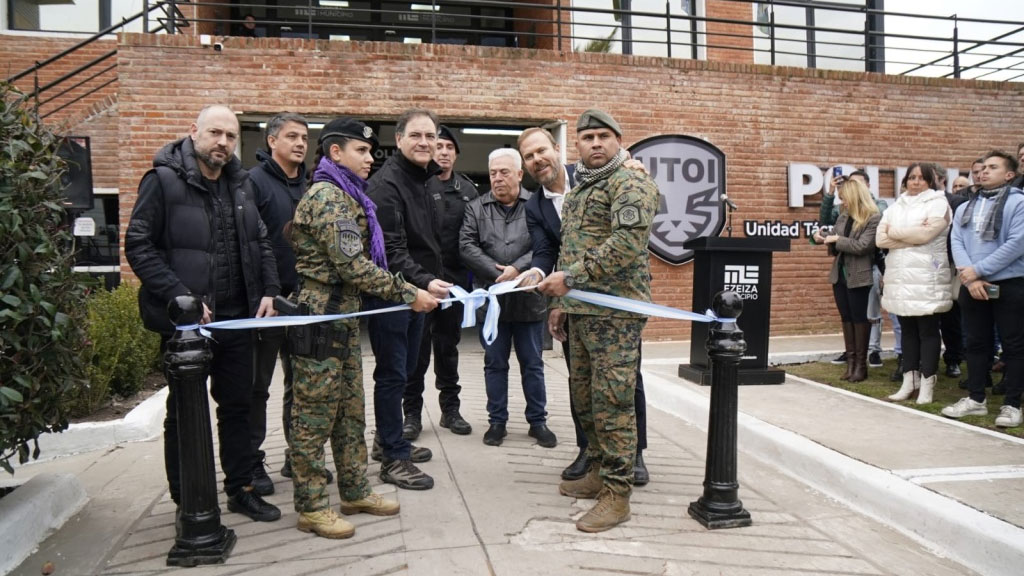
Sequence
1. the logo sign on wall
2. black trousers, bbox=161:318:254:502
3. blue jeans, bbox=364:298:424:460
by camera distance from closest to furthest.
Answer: black trousers, bbox=161:318:254:502 → blue jeans, bbox=364:298:424:460 → the logo sign on wall

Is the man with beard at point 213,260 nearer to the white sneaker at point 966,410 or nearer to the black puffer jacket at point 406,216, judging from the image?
the black puffer jacket at point 406,216

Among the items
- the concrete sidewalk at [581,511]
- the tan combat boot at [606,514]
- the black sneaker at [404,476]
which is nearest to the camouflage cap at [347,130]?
the black sneaker at [404,476]

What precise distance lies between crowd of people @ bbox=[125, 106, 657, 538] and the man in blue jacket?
9.72ft

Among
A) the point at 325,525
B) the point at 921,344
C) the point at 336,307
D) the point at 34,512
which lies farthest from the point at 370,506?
the point at 921,344

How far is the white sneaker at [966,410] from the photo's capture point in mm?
5191

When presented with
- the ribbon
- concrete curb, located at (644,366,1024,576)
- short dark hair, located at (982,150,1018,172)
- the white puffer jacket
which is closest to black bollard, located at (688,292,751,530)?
the ribbon

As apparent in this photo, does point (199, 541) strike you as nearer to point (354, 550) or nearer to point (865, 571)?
point (354, 550)

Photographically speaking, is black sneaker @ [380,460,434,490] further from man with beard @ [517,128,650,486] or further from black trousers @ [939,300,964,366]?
black trousers @ [939,300,964,366]

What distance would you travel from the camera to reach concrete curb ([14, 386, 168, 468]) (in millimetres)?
4754

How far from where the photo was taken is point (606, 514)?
3.40m

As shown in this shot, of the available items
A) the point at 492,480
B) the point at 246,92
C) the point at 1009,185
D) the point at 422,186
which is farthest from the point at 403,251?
the point at 246,92

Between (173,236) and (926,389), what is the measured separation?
19.1 feet

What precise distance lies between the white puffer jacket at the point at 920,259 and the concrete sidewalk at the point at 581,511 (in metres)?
0.99

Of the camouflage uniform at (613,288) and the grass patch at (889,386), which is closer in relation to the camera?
the camouflage uniform at (613,288)
